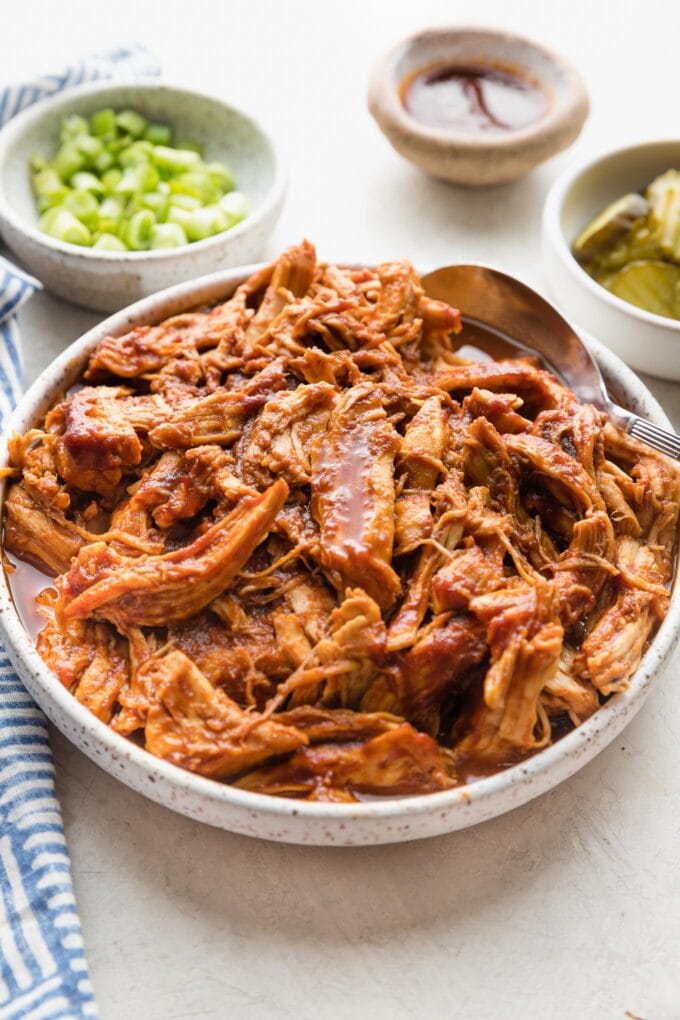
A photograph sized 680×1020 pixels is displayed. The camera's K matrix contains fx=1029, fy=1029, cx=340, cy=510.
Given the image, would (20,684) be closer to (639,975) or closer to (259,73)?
(639,975)

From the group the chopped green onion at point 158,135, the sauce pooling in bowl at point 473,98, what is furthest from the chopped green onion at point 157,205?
the sauce pooling in bowl at point 473,98

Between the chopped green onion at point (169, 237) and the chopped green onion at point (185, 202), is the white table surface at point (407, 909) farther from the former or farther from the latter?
the chopped green onion at point (185, 202)

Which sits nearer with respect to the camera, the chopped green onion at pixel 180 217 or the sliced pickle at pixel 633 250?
the sliced pickle at pixel 633 250

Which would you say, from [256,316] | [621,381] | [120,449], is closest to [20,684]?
[120,449]

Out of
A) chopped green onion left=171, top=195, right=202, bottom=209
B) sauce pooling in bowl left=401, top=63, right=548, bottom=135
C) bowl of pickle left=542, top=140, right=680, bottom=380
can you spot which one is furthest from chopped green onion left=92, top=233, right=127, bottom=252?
bowl of pickle left=542, top=140, right=680, bottom=380

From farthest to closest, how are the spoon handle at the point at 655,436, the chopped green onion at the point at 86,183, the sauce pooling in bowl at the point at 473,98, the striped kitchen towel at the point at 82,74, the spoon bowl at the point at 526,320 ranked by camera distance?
1. the sauce pooling in bowl at the point at 473,98
2. the striped kitchen towel at the point at 82,74
3. the chopped green onion at the point at 86,183
4. the spoon bowl at the point at 526,320
5. the spoon handle at the point at 655,436

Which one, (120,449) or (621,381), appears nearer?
(120,449)

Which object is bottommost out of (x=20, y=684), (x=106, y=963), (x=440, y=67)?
(x=106, y=963)
